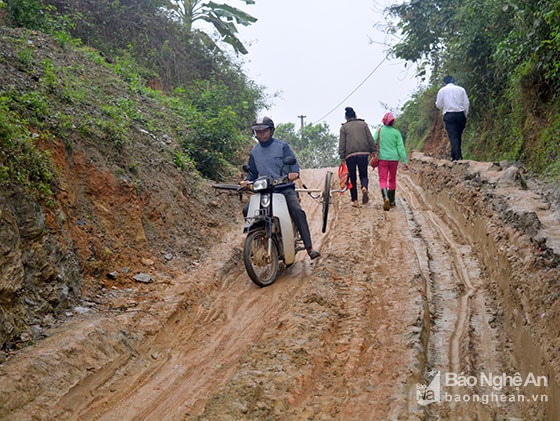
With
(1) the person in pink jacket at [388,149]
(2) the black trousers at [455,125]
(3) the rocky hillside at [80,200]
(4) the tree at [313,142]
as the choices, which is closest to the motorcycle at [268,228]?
(3) the rocky hillside at [80,200]

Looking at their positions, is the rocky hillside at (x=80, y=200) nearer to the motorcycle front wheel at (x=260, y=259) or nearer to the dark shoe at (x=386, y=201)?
the motorcycle front wheel at (x=260, y=259)

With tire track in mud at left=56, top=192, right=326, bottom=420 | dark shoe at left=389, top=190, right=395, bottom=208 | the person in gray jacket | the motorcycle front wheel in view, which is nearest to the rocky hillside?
tire track in mud at left=56, top=192, right=326, bottom=420

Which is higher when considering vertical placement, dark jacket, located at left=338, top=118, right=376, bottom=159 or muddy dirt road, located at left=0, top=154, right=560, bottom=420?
dark jacket, located at left=338, top=118, right=376, bottom=159

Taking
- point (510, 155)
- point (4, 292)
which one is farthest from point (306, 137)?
point (4, 292)

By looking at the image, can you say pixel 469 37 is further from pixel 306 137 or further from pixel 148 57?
pixel 306 137

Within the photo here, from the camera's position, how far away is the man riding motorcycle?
6.91 metres

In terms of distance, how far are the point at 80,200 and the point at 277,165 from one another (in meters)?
2.56

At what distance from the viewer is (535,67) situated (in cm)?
931

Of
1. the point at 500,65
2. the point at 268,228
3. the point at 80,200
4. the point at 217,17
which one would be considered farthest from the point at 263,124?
the point at 217,17

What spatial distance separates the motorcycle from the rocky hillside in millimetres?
1151

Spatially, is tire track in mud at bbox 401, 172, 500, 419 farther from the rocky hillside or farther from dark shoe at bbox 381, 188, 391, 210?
the rocky hillside

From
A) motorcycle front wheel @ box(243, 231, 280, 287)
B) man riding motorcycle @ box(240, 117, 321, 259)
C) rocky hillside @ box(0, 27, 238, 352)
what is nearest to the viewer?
rocky hillside @ box(0, 27, 238, 352)

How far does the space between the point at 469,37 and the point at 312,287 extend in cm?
966

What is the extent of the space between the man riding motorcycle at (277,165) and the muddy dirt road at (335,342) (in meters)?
0.56
